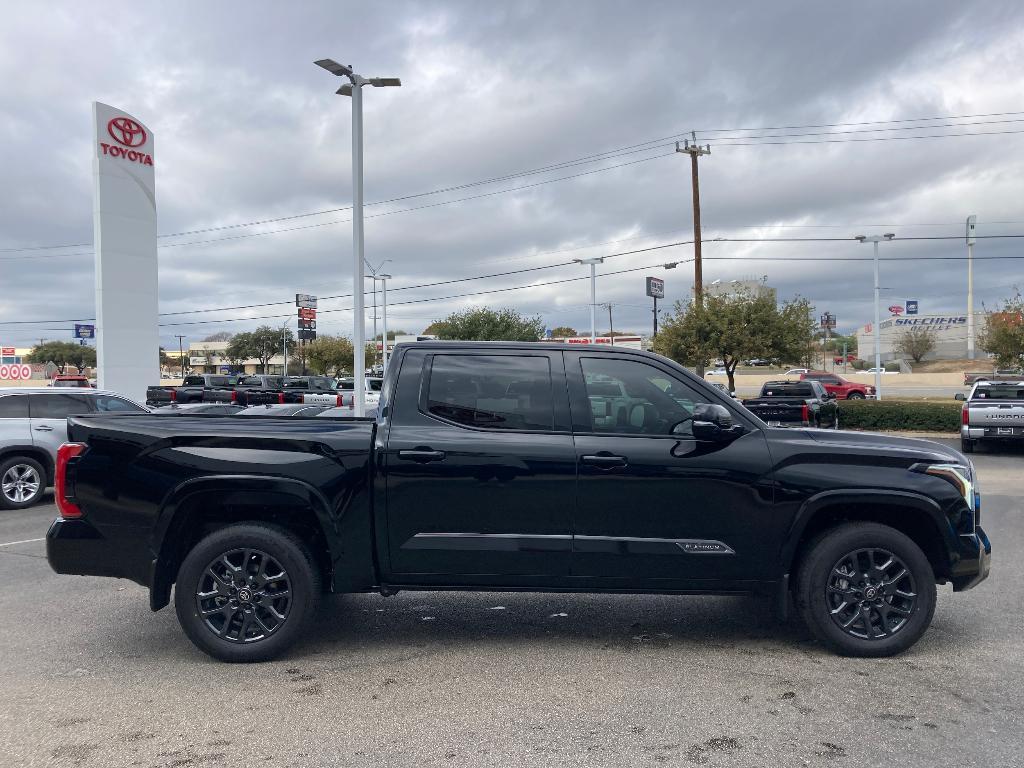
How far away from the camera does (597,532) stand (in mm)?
4801

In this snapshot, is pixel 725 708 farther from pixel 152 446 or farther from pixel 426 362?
pixel 152 446

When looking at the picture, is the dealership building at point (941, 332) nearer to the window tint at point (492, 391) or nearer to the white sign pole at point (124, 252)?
the white sign pole at point (124, 252)

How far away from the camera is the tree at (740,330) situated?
29188 millimetres

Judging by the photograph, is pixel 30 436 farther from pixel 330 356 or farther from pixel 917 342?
pixel 917 342

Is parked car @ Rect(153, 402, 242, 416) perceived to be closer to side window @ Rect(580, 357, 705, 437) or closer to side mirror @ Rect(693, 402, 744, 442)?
side window @ Rect(580, 357, 705, 437)

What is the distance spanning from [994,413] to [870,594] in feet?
47.7

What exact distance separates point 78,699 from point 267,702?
1.05 m

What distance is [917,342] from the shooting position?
8712 cm

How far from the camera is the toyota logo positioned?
23.8m

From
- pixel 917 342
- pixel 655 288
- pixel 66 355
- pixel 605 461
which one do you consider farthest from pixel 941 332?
pixel 605 461

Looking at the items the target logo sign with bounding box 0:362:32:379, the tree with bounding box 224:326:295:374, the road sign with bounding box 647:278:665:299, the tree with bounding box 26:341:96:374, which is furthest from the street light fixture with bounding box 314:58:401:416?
the tree with bounding box 26:341:96:374

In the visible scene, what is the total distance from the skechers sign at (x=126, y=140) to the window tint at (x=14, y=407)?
1458cm

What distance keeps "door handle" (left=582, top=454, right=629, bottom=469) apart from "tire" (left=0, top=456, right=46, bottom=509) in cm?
990

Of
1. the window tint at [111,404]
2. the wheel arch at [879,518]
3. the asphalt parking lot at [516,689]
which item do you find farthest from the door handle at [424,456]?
the window tint at [111,404]
